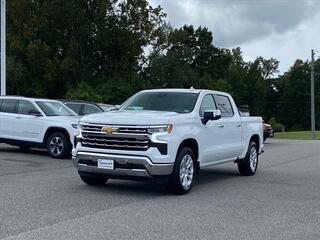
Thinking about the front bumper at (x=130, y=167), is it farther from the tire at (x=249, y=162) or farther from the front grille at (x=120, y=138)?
the tire at (x=249, y=162)

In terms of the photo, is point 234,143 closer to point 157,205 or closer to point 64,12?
point 157,205

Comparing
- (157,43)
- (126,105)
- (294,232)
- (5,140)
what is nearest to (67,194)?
(126,105)

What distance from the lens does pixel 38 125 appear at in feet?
52.1

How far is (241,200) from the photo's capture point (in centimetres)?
942

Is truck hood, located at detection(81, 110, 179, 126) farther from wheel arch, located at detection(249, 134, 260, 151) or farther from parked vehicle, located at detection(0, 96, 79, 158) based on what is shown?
parked vehicle, located at detection(0, 96, 79, 158)

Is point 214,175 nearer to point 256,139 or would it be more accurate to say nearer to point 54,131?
point 256,139

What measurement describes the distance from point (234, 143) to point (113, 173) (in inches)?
146

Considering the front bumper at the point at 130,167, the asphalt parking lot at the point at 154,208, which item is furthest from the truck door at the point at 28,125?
the front bumper at the point at 130,167

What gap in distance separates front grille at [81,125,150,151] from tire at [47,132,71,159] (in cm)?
591

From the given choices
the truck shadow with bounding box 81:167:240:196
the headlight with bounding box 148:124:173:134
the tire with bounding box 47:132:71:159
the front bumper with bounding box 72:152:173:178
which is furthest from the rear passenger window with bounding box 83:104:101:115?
the headlight with bounding box 148:124:173:134

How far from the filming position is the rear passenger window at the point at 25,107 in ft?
53.3

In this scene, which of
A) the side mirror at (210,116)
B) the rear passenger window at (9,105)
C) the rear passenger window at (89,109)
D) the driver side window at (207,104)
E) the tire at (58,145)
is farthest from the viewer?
the rear passenger window at (89,109)

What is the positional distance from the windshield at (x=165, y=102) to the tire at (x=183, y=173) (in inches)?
38.6

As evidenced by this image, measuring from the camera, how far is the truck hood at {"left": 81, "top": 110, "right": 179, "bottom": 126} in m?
9.39
